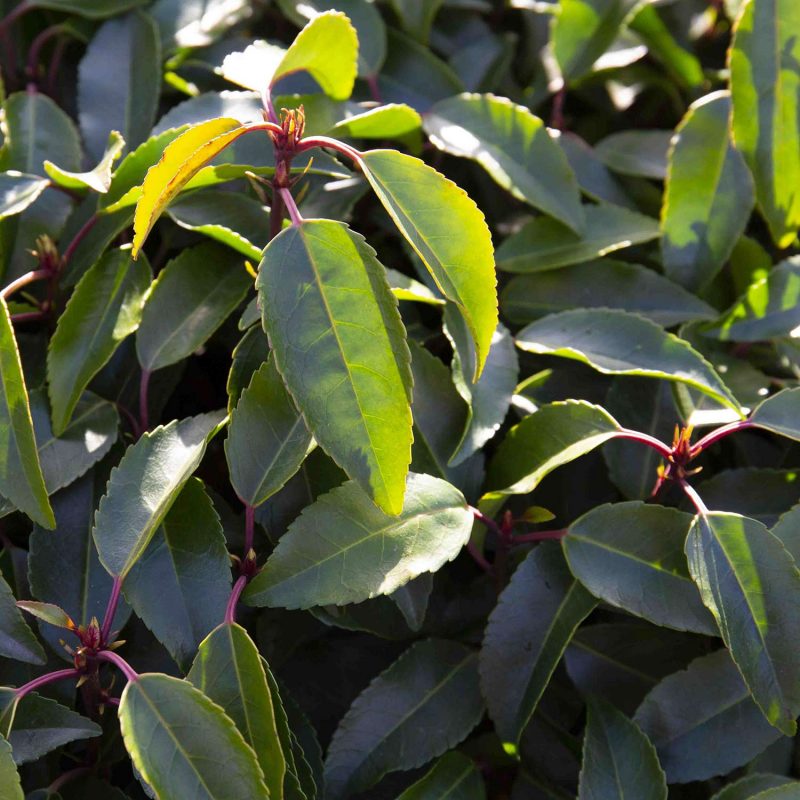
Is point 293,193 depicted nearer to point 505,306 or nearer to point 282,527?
point 505,306

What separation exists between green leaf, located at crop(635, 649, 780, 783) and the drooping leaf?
2.36 ft

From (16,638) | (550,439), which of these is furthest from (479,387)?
(16,638)

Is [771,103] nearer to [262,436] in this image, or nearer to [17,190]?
[262,436]

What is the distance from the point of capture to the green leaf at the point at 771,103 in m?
0.89

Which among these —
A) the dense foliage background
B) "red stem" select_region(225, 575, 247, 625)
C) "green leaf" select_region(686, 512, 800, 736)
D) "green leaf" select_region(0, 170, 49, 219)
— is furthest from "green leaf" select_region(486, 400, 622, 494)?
"green leaf" select_region(0, 170, 49, 219)

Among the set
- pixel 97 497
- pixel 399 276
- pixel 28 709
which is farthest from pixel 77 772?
pixel 399 276

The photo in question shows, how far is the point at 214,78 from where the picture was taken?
1048 millimetres

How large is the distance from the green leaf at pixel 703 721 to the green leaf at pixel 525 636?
0.33 ft

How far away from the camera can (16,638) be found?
672mm

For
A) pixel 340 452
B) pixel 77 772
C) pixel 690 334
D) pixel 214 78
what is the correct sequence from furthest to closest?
pixel 214 78, pixel 690 334, pixel 77 772, pixel 340 452

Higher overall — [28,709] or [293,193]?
[293,193]

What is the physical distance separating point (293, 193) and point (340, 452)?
388 millimetres

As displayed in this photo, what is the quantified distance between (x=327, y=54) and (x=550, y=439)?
0.39 metres

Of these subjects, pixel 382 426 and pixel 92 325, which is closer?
pixel 382 426
